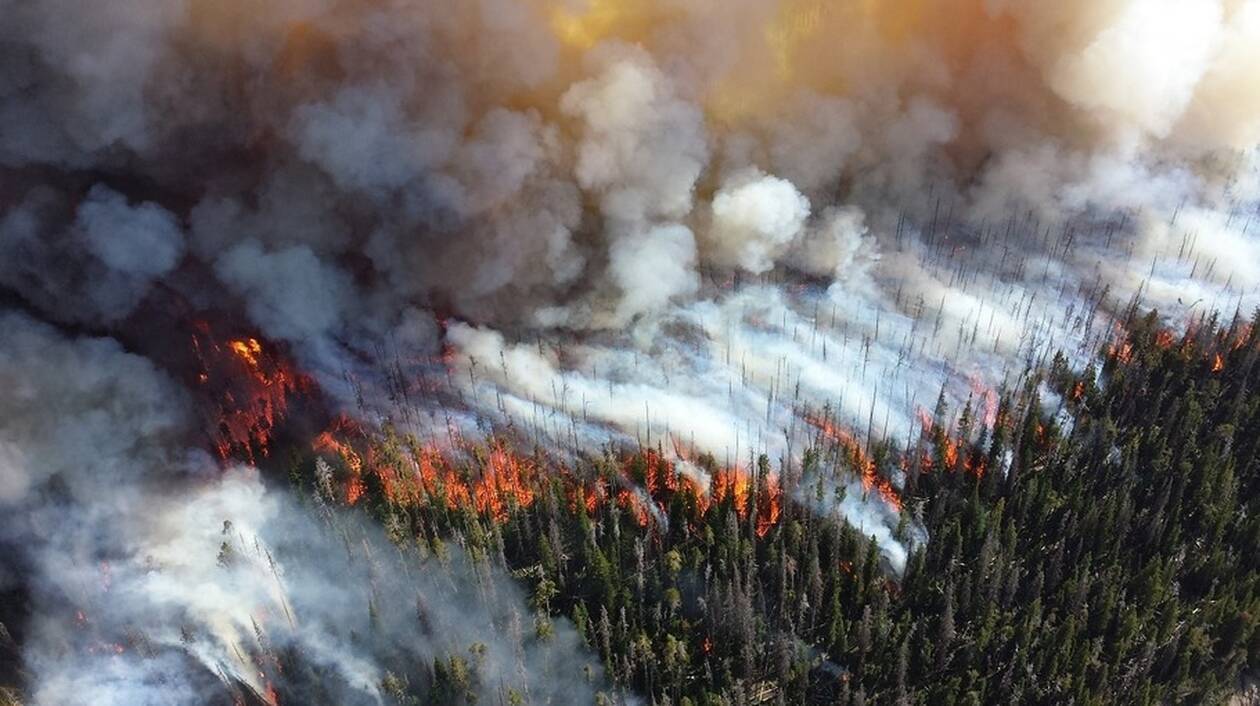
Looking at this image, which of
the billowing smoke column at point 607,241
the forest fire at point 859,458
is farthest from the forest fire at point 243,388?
the forest fire at point 859,458

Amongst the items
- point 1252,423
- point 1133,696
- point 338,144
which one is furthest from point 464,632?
point 1252,423

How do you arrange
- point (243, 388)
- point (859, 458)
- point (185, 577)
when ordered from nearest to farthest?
1. point (185, 577)
2. point (859, 458)
3. point (243, 388)

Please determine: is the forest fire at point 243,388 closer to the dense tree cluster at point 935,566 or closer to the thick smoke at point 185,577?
the thick smoke at point 185,577

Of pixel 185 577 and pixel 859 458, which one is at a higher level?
pixel 859 458

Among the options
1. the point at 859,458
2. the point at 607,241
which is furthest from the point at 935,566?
the point at 607,241

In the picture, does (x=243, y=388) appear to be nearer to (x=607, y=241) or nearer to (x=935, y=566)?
(x=607, y=241)
